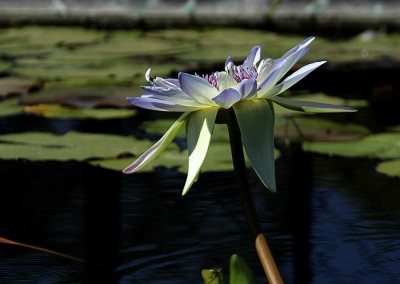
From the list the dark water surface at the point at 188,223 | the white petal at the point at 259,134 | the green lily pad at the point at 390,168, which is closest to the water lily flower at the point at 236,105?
the white petal at the point at 259,134

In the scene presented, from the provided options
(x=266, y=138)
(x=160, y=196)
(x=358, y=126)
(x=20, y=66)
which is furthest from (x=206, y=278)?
(x=20, y=66)

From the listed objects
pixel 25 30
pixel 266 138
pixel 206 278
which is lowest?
pixel 25 30

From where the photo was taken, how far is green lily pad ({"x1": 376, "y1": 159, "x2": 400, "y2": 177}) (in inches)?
72.4

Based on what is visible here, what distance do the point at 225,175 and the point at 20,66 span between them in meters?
1.44

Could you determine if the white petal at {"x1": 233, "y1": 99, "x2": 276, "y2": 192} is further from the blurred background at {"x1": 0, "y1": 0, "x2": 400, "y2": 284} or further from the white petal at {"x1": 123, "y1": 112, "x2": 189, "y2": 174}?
the blurred background at {"x1": 0, "y1": 0, "x2": 400, "y2": 284}

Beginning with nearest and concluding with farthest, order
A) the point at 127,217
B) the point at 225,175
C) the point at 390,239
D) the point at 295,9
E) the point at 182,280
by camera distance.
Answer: the point at 182,280 < the point at 390,239 < the point at 127,217 < the point at 225,175 < the point at 295,9

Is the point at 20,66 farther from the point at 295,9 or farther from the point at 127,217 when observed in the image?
the point at 127,217

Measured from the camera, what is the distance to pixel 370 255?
1370 mm

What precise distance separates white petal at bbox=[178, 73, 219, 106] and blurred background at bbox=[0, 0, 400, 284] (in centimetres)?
42

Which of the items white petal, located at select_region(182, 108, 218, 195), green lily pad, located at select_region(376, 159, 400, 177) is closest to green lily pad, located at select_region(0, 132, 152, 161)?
green lily pad, located at select_region(376, 159, 400, 177)

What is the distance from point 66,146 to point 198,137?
A: 127cm

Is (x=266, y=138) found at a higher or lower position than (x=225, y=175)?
higher

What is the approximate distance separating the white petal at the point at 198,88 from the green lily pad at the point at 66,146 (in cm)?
114

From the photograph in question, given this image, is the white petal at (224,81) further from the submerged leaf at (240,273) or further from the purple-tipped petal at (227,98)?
the submerged leaf at (240,273)
